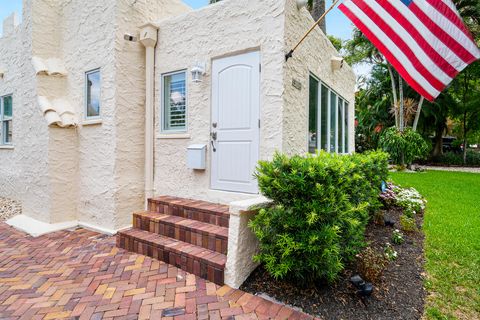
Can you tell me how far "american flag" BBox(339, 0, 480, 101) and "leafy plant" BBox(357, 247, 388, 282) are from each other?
2.30 meters

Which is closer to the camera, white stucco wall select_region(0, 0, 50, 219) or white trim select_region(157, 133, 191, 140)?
white trim select_region(157, 133, 191, 140)

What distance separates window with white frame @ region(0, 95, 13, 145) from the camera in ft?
26.2

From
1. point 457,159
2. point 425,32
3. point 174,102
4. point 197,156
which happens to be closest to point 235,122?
point 197,156

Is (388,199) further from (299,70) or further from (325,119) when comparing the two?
(299,70)


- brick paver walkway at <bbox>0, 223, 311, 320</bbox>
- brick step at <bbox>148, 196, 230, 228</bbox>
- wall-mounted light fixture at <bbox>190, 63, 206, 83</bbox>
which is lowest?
brick paver walkway at <bbox>0, 223, 311, 320</bbox>

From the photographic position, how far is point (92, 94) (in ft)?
18.6

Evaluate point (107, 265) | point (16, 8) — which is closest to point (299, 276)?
point (107, 265)

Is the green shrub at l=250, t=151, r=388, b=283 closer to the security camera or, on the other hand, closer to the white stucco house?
the white stucco house

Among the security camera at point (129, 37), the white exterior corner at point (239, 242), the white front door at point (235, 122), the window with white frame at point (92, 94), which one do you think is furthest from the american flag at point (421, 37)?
the window with white frame at point (92, 94)

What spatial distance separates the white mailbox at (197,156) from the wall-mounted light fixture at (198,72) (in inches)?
44.3

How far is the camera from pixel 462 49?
11.9ft

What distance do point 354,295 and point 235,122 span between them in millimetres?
2913

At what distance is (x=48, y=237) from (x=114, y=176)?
1.55m

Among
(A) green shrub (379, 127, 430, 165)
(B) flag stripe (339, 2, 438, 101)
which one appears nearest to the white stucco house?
(B) flag stripe (339, 2, 438, 101)
